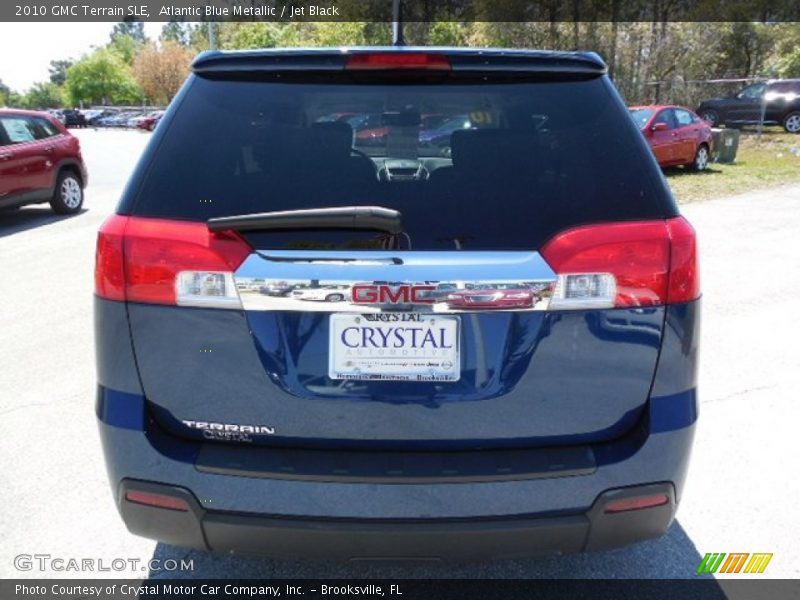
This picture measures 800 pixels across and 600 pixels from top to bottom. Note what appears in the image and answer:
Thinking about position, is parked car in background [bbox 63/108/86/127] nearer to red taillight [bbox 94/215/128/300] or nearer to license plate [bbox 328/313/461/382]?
red taillight [bbox 94/215/128/300]

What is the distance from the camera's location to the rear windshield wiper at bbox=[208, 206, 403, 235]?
6.16 feet

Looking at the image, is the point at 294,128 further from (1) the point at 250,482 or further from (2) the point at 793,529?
(2) the point at 793,529

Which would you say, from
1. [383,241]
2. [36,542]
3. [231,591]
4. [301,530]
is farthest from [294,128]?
[36,542]

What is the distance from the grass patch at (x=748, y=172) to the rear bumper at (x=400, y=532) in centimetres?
1095

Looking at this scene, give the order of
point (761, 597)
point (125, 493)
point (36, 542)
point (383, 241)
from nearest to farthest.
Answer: point (383, 241) → point (125, 493) → point (761, 597) → point (36, 542)

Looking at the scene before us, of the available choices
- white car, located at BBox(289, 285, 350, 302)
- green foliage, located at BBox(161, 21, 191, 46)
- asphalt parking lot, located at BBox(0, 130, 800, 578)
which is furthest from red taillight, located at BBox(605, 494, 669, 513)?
green foliage, located at BBox(161, 21, 191, 46)

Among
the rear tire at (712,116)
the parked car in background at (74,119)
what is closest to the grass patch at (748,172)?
the rear tire at (712,116)

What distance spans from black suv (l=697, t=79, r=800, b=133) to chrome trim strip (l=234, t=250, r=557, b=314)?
24212 mm

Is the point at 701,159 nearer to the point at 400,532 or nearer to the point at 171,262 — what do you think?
the point at 400,532

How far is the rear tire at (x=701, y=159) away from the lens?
16347mm

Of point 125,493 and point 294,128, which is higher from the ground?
point 294,128

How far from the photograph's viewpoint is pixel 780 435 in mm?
3773

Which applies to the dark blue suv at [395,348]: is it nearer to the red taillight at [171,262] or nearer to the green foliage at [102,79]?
the red taillight at [171,262]

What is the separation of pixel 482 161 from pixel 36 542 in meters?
2.38
